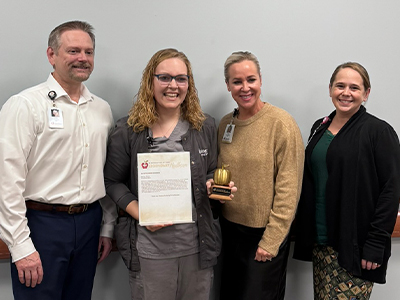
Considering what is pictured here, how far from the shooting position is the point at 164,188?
158 cm

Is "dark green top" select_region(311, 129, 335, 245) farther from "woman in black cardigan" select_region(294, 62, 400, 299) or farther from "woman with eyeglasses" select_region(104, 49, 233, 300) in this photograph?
"woman with eyeglasses" select_region(104, 49, 233, 300)

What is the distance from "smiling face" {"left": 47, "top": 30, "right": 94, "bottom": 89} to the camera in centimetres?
159

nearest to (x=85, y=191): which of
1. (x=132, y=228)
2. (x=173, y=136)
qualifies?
(x=132, y=228)

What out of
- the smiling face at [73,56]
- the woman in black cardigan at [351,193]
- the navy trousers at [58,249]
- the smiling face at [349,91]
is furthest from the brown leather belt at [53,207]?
the smiling face at [349,91]

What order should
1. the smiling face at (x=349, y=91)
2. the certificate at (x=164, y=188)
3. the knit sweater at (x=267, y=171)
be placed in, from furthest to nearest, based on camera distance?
the smiling face at (x=349, y=91)
the knit sweater at (x=267, y=171)
the certificate at (x=164, y=188)

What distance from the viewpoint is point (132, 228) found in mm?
1688

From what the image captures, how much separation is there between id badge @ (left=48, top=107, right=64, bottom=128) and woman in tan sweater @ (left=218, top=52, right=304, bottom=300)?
2.76ft

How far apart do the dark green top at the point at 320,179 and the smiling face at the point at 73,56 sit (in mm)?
1296

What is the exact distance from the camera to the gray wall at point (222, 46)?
191 centimetres

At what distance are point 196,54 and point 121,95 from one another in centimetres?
54

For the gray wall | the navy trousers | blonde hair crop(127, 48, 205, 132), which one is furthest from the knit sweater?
the navy trousers

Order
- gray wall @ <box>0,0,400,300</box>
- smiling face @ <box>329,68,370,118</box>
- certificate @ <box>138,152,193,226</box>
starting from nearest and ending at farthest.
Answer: certificate @ <box>138,152,193,226</box> → smiling face @ <box>329,68,370,118</box> → gray wall @ <box>0,0,400,300</box>

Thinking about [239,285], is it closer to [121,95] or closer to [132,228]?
[132,228]

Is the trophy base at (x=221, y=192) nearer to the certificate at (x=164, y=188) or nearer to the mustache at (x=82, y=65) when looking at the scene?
the certificate at (x=164, y=188)
